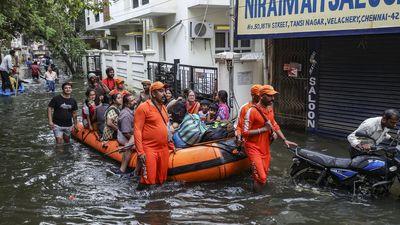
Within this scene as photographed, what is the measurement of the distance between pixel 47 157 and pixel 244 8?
235 inches

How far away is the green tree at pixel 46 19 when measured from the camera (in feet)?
36.6

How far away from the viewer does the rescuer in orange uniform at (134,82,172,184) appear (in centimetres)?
634

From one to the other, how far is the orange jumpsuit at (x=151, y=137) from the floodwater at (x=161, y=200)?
424mm

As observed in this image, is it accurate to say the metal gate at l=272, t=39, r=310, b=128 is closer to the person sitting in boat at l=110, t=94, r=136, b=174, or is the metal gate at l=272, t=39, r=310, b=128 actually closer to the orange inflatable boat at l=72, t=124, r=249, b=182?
the orange inflatable boat at l=72, t=124, r=249, b=182

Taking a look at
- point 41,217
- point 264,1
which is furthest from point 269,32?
point 41,217

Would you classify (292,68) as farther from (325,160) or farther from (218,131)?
(325,160)

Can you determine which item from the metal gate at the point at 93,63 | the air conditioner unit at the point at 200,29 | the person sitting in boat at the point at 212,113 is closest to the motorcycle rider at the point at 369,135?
the person sitting in boat at the point at 212,113

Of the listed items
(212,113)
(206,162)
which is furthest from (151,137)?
(212,113)

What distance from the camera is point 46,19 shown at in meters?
19.3

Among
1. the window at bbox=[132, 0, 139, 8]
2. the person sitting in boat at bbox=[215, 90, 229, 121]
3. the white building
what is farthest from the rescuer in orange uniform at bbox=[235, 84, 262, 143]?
the window at bbox=[132, 0, 139, 8]

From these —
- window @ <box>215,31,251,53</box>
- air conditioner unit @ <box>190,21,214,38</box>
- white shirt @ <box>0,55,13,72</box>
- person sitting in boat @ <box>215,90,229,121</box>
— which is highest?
air conditioner unit @ <box>190,21,214,38</box>

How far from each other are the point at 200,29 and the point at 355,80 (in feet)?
26.8

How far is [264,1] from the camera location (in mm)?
10547

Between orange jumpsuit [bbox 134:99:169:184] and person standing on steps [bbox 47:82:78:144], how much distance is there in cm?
367
